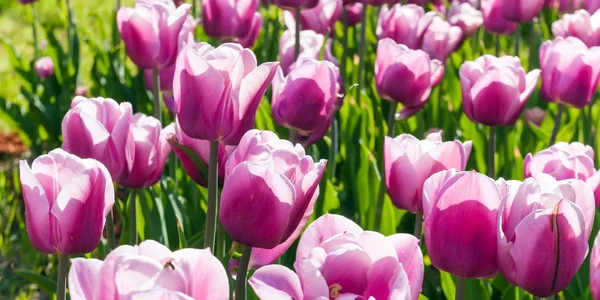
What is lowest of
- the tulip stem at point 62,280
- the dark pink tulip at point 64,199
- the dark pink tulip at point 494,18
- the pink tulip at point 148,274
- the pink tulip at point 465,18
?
the pink tulip at point 465,18

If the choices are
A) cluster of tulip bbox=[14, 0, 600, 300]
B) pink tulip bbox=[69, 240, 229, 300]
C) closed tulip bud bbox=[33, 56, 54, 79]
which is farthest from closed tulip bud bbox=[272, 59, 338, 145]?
closed tulip bud bbox=[33, 56, 54, 79]

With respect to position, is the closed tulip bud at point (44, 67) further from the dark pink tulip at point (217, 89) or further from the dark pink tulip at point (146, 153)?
the dark pink tulip at point (217, 89)

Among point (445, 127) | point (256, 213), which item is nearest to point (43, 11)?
point (445, 127)

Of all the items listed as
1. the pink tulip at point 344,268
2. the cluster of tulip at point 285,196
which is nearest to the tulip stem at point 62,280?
the cluster of tulip at point 285,196

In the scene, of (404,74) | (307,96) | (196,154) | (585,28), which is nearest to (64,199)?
(196,154)

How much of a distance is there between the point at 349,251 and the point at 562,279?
33cm

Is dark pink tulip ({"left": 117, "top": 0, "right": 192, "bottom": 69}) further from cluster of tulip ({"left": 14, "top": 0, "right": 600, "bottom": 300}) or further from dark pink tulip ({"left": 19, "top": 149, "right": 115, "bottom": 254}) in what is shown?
dark pink tulip ({"left": 19, "top": 149, "right": 115, "bottom": 254})

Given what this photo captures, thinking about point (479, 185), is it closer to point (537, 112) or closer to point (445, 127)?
point (445, 127)

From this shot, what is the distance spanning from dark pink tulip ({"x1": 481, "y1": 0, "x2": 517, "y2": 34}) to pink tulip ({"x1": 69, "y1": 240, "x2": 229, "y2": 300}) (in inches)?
83.0

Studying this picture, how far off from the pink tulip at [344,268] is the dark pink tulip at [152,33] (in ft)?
3.42

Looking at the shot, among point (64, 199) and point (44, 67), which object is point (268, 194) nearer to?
point (64, 199)

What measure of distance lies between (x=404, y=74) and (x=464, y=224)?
862 millimetres

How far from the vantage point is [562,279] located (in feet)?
3.15

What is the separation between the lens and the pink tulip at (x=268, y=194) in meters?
0.94
